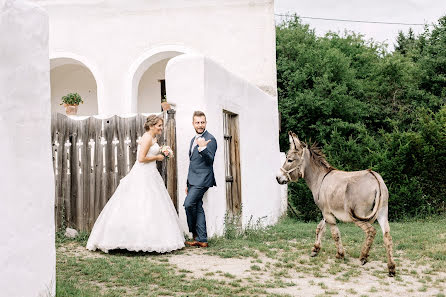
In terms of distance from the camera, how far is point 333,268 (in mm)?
6645

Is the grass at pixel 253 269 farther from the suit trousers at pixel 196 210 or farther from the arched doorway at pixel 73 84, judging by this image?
the arched doorway at pixel 73 84

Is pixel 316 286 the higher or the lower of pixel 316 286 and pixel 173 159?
the lower

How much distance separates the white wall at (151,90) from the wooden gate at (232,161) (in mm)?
7537

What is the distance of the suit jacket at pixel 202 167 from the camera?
25.7ft

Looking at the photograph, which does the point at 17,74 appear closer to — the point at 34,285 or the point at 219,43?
the point at 34,285

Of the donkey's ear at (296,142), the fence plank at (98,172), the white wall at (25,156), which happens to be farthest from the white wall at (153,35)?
the white wall at (25,156)

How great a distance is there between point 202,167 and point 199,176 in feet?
0.48

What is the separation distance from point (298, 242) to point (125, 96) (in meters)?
8.10

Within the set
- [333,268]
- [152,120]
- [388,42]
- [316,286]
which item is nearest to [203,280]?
[316,286]

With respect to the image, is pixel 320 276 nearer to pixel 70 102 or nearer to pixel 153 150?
pixel 153 150

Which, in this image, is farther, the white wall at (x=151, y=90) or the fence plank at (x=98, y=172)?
the white wall at (x=151, y=90)

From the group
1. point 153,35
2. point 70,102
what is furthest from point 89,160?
point 153,35

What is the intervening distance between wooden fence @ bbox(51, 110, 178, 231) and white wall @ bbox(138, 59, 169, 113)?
8.52m

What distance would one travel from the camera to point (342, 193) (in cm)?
695
